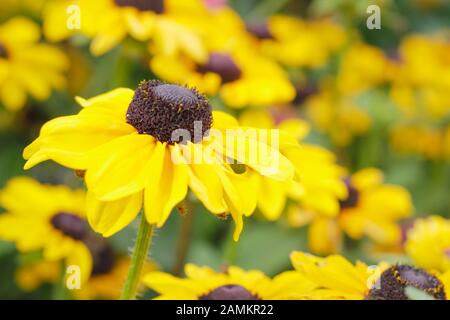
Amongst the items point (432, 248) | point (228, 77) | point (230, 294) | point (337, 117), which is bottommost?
point (230, 294)

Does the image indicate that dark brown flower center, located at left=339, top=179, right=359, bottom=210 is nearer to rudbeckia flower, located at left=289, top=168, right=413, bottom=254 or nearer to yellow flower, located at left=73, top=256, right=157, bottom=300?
rudbeckia flower, located at left=289, top=168, right=413, bottom=254

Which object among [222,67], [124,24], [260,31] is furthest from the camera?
[260,31]

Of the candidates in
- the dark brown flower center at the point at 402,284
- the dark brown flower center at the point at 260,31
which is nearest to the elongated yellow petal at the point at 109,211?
the dark brown flower center at the point at 402,284

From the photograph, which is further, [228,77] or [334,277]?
[228,77]

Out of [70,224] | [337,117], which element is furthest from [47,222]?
[337,117]

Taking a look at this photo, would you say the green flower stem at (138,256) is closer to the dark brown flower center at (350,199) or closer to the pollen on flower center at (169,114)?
the pollen on flower center at (169,114)

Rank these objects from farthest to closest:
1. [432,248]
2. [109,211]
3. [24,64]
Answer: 1. [24,64]
2. [432,248]
3. [109,211]

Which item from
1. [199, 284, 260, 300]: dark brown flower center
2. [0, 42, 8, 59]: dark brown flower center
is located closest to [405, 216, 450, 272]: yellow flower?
[199, 284, 260, 300]: dark brown flower center

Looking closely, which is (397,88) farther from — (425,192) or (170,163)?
(170,163)

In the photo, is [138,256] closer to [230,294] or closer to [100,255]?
[230,294]
